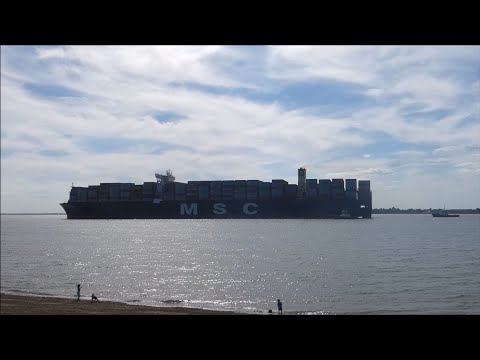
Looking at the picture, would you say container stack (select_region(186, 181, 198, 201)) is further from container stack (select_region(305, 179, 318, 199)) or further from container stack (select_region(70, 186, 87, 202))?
container stack (select_region(305, 179, 318, 199))

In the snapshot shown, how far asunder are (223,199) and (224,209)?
2.46 metres

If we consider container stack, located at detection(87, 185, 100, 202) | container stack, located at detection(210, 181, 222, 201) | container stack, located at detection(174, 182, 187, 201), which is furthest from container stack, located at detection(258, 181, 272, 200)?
container stack, located at detection(87, 185, 100, 202)

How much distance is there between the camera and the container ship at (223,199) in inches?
3509

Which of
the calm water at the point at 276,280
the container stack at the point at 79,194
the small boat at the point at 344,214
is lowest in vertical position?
the calm water at the point at 276,280

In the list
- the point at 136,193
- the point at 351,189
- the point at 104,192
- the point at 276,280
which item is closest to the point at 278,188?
the point at 351,189

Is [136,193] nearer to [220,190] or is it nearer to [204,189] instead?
[204,189]

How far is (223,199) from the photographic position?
9081 centimetres

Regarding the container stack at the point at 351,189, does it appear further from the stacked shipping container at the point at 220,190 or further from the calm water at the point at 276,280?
the calm water at the point at 276,280

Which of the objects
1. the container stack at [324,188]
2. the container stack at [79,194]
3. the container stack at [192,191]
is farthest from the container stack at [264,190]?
the container stack at [79,194]

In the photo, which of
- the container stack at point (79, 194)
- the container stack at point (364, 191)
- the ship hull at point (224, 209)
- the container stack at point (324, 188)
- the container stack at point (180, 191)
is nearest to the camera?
the container stack at point (324, 188)

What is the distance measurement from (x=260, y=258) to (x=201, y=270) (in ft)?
31.9

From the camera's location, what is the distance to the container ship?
89.1m
